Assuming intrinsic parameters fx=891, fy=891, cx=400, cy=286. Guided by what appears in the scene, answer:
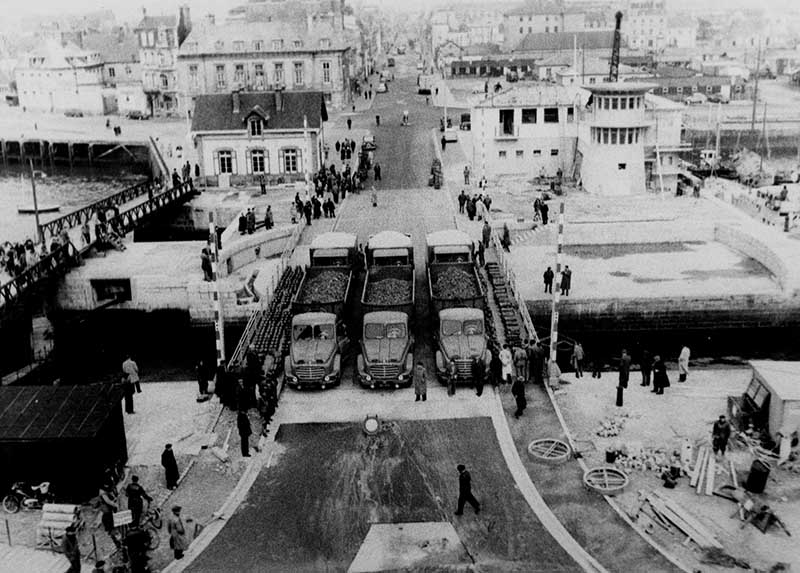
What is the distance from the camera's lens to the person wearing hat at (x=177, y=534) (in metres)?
20.4

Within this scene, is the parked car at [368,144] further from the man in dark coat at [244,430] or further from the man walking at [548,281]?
the man in dark coat at [244,430]

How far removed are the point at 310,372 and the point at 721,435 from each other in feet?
43.1

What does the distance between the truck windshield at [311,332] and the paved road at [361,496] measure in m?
1.62

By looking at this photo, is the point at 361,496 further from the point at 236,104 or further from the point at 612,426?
the point at 236,104

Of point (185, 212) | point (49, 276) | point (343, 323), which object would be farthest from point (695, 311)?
point (185, 212)

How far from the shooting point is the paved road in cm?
2058

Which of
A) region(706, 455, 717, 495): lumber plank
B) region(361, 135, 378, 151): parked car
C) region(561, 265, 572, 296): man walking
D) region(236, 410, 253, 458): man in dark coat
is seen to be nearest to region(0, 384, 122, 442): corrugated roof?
region(236, 410, 253, 458): man in dark coat

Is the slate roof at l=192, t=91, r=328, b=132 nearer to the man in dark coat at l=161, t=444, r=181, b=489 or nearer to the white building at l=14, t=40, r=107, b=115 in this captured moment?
the man in dark coat at l=161, t=444, r=181, b=489

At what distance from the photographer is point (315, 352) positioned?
30844 mm

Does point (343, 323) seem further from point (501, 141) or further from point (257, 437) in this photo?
point (501, 141)

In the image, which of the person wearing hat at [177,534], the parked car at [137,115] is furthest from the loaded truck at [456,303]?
the parked car at [137,115]

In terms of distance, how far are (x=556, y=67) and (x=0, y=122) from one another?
7950 cm

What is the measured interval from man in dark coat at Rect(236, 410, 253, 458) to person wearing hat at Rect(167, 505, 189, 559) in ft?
16.0

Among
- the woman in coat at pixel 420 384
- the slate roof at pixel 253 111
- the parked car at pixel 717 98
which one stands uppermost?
the slate roof at pixel 253 111
